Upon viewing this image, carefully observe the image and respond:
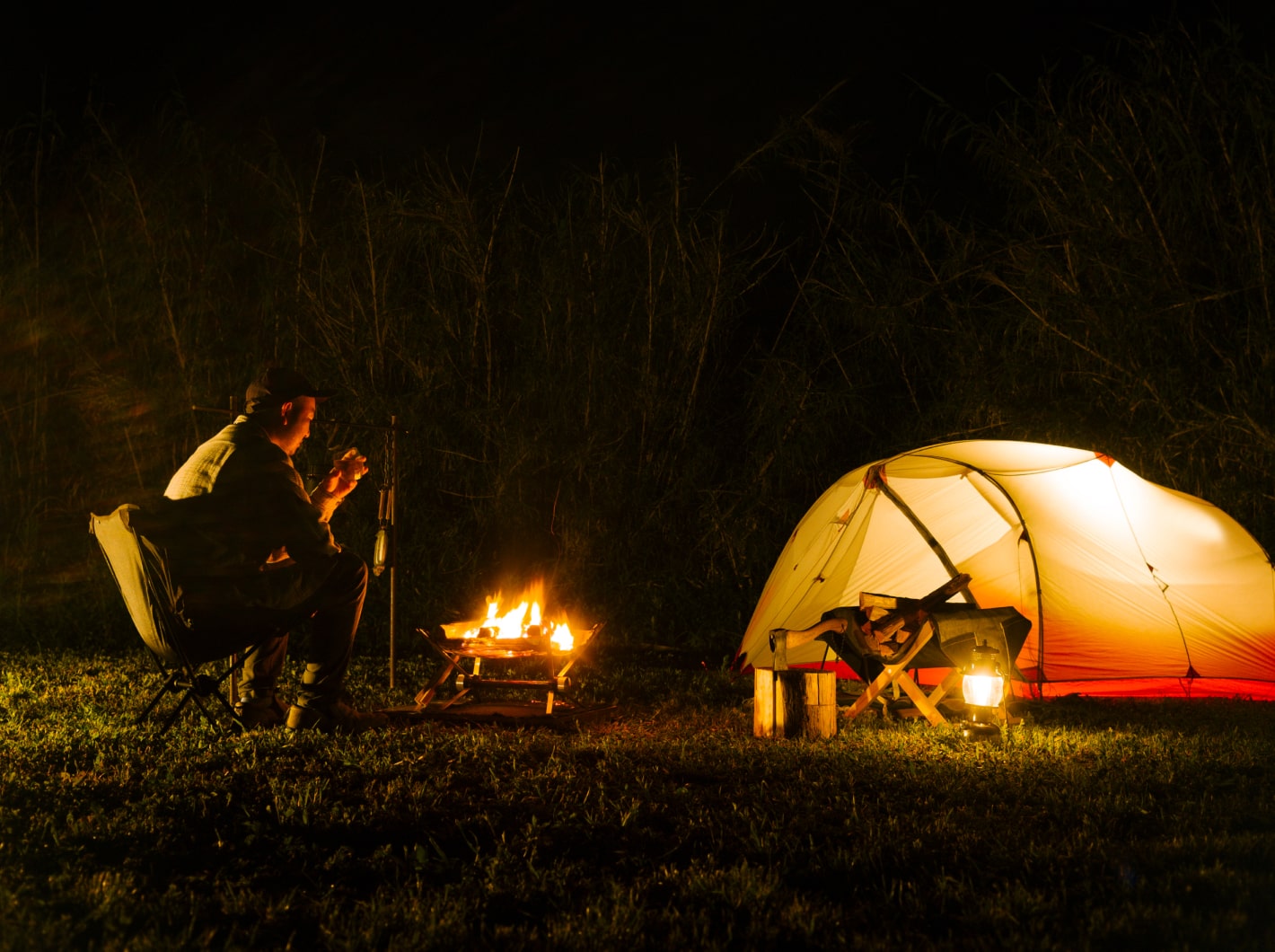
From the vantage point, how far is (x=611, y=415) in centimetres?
689

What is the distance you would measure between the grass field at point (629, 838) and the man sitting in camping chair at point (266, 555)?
28 centimetres

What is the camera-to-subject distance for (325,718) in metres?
3.93

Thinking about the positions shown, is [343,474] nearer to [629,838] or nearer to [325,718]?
[325,718]

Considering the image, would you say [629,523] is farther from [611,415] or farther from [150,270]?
[150,270]

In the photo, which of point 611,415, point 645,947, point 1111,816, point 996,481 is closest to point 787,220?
point 611,415

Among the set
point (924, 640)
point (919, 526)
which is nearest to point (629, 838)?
point (924, 640)

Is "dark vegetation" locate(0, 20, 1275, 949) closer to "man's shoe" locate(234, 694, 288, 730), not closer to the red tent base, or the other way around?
the red tent base

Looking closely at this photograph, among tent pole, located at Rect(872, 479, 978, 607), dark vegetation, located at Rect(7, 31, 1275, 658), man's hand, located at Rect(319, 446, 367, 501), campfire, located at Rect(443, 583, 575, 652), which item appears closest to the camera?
man's hand, located at Rect(319, 446, 367, 501)

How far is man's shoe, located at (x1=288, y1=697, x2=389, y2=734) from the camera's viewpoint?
12.9 feet

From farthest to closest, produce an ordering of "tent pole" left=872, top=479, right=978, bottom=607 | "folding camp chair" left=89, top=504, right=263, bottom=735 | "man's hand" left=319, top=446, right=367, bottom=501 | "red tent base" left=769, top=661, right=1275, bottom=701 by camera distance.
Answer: "tent pole" left=872, top=479, right=978, bottom=607 < "red tent base" left=769, top=661, right=1275, bottom=701 < "man's hand" left=319, top=446, right=367, bottom=501 < "folding camp chair" left=89, top=504, right=263, bottom=735

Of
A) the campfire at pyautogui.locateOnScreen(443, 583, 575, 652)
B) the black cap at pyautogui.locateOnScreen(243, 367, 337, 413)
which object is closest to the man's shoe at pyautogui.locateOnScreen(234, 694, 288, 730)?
the campfire at pyautogui.locateOnScreen(443, 583, 575, 652)

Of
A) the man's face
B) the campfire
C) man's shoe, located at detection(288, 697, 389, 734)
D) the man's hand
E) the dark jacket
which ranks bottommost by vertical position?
man's shoe, located at detection(288, 697, 389, 734)

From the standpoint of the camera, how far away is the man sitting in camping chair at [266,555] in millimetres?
3625

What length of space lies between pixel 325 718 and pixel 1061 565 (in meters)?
3.33
